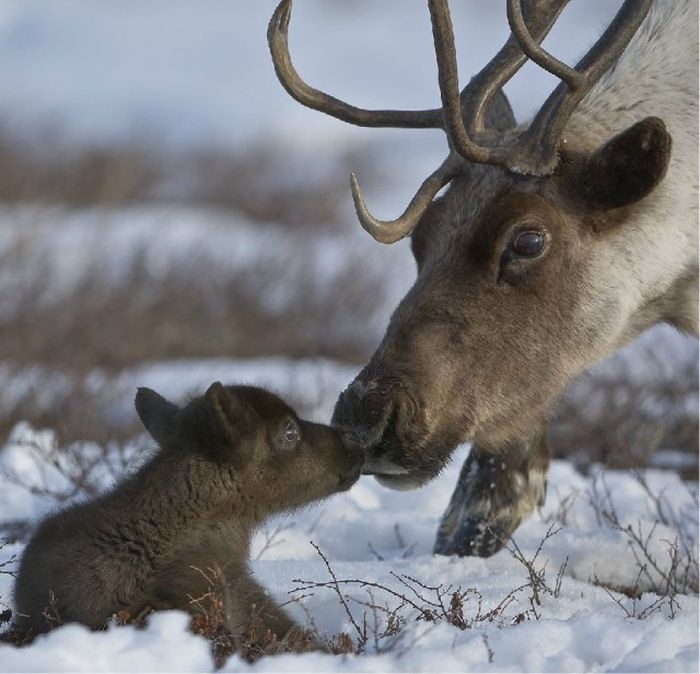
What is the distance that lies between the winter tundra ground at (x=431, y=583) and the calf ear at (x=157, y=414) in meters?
0.46

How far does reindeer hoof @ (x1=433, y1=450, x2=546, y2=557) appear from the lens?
6.21m

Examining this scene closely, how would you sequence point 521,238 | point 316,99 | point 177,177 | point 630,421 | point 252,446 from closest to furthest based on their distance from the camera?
point 252,446 < point 521,238 < point 316,99 < point 630,421 < point 177,177

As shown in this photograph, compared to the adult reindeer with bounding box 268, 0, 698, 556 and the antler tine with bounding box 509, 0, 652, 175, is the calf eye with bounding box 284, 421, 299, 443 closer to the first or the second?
the adult reindeer with bounding box 268, 0, 698, 556

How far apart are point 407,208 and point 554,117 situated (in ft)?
1.89

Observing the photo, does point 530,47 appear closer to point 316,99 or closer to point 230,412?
point 316,99

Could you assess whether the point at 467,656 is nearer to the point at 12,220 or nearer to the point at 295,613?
the point at 295,613

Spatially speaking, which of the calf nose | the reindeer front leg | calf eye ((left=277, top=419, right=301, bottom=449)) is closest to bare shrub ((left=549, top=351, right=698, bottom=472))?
the reindeer front leg

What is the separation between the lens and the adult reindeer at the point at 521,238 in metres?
5.16

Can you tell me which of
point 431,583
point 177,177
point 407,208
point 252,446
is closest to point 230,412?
point 252,446

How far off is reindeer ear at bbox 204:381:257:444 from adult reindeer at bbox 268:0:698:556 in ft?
2.20

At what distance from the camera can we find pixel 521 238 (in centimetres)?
530

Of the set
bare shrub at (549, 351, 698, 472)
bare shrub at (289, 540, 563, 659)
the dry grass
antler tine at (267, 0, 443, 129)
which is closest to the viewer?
bare shrub at (289, 540, 563, 659)

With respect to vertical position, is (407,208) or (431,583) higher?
(407,208)

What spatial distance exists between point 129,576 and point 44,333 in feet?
26.0
